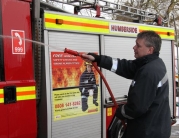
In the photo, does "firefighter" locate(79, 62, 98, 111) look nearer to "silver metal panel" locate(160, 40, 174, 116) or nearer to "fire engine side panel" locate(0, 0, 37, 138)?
"fire engine side panel" locate(0, 0, 37, 138)

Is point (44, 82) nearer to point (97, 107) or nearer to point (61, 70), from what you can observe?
point (61, 70)

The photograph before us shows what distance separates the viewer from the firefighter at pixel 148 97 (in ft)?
8.73

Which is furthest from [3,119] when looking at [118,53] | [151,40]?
[118,53]

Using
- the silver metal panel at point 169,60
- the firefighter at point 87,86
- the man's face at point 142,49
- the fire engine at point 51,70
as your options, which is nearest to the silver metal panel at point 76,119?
the fire engine at point 51,70

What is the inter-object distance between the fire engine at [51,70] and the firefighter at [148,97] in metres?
1.11

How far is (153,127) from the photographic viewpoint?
2.78 metres

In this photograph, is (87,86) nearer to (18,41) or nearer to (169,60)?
(18,41)

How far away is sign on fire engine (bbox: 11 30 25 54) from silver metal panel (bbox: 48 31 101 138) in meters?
0.43

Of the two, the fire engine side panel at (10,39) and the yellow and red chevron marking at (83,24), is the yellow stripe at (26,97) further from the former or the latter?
the yellow and red chevron marking at (83,24)

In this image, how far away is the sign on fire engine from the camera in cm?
343

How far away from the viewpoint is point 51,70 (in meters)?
3.88

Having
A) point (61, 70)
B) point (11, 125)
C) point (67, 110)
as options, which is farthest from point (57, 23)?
point (11, 125)

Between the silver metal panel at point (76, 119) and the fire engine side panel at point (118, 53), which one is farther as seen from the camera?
the fire engine side panel at point (118, 53)

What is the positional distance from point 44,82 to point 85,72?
81cm
